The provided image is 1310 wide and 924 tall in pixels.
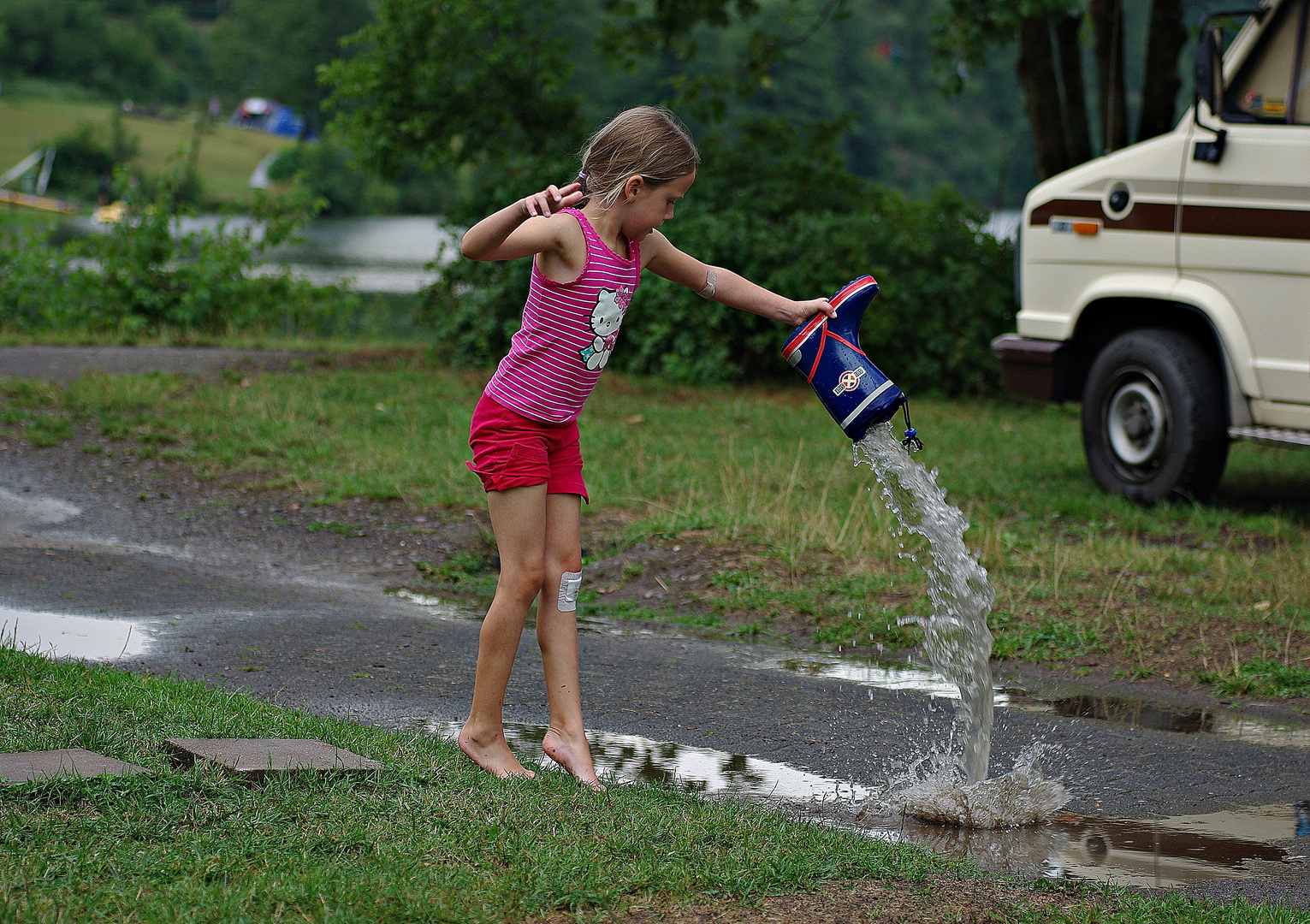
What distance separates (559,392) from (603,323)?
0.23 m

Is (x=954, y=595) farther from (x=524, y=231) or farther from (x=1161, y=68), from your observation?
(x=1161, y=68)

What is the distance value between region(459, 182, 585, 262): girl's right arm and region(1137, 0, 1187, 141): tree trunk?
33.6 ft

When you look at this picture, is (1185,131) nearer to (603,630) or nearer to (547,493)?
(603,630)

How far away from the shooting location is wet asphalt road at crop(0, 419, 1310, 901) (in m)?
4.19

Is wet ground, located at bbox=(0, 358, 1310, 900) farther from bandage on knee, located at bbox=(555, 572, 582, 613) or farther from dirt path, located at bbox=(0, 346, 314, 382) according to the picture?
dirt path, located at bbox=(0, 346, 314, 382)

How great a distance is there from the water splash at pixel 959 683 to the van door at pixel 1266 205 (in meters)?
3.78

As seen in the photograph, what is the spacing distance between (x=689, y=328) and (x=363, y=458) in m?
4.98

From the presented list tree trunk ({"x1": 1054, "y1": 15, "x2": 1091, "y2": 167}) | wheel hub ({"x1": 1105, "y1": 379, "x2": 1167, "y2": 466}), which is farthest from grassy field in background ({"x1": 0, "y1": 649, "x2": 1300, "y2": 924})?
tree trunk ({"x1": 1054, "y1": 15, "x2": 1091, "y2": 167})

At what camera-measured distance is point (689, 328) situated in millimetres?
12766

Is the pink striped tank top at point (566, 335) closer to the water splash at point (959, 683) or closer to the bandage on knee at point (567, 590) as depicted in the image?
the bandage on knee at point (567, 590)

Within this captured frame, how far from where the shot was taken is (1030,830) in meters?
3.69

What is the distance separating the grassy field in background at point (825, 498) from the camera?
5672 millimetres

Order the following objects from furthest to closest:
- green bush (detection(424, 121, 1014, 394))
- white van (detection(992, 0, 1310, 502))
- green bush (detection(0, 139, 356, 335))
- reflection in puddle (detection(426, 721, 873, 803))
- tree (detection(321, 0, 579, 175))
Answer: green bush (detection(0, 139, 356, 335)) < tree (detection(321, 0, 579, 175)) < green bush (detection(424, 121, 1014, 394)) < white van (detection(992, 0, 1310, 502)) < reflection in puddle (detection(426, 721, 873, 803))

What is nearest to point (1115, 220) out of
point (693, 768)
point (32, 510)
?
point (693, 768)
